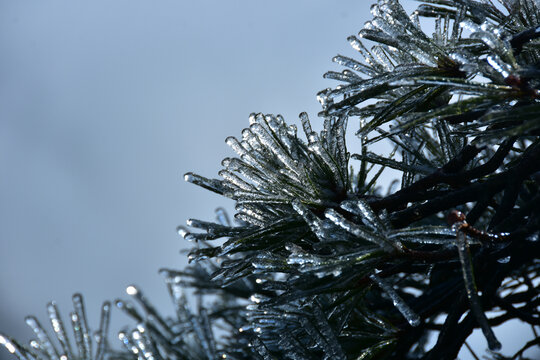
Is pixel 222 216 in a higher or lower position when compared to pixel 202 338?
higher

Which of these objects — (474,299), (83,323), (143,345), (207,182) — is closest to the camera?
(474,299)

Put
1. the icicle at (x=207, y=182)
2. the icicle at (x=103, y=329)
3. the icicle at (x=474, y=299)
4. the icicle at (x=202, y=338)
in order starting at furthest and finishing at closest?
the icicle at (x=103, y=329) < the icicle at (x=202, y=338) < the icicle at (x=207, y=182) < the icicle at (x=474, y=299)

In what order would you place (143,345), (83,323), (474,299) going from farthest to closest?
(83,323)
(143,345)
(474,299)

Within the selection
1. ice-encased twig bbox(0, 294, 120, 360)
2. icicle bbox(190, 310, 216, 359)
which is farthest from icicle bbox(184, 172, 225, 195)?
ice-encased twig bbox(0, 294, 120, 360)

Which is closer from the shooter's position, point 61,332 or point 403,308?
point 403,308

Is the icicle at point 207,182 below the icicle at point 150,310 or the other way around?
the other way around

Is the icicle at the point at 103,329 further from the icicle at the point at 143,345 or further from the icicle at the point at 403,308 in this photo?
the icicle at the point at 403,308

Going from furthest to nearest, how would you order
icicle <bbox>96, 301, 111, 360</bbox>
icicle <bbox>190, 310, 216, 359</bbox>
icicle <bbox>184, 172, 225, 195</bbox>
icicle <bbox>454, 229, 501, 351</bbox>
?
1. icicle <bbox>96, 301, 111, 360</bbox>
2. icicle <bbox>190, 310, 216, 359</bbox>
3. icicle <bbox>184, 172, 225, 195</bbox>
4. icicle <bbox>454, 229, 501, 351</bbox>

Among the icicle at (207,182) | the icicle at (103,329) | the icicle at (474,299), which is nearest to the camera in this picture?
the icicle at (474,299)

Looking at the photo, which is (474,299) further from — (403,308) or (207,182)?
(207,182)

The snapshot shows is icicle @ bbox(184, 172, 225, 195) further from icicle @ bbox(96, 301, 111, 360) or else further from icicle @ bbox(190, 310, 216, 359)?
icicle @ bbox(96, 301, 111, 360)

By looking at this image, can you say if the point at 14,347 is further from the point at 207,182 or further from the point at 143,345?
the point at 207,182

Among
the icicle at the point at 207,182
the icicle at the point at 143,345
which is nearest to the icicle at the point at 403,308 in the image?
the icicle at the point at 207,182

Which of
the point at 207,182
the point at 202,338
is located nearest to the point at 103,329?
the point at 202,338
